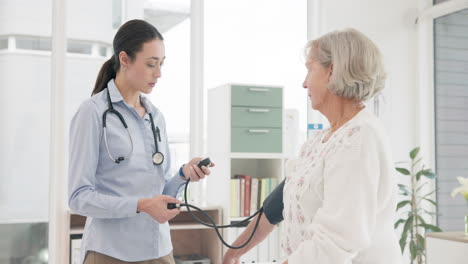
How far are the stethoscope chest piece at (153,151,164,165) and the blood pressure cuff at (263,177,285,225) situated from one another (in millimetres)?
372

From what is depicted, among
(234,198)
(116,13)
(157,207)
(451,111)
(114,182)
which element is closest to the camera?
(157,207)

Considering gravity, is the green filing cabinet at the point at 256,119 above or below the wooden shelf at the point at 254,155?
above

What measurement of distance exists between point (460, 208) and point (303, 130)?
1.47m

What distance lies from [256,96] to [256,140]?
0.30 metres

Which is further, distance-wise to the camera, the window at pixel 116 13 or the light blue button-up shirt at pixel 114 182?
the window at pixel 116 13

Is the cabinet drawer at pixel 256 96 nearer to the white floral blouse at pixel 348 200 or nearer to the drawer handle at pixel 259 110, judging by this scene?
the drawer handle at pixel 259 110

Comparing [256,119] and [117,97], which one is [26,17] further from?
[117,97]

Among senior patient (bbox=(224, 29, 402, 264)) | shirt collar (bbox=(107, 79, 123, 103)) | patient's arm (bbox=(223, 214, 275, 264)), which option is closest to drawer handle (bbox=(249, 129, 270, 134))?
shirt collar (bbox=(107, 79, 123, 103))

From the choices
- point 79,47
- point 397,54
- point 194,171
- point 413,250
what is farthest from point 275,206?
point 397,54

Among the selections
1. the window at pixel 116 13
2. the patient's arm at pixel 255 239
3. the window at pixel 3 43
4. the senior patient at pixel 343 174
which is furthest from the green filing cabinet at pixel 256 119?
the senior patient at pixel 343 174

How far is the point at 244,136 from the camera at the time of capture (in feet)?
12.3

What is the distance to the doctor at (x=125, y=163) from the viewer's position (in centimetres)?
165

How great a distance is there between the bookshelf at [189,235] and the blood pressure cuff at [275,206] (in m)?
1.76

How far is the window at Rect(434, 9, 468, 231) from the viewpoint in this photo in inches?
183
